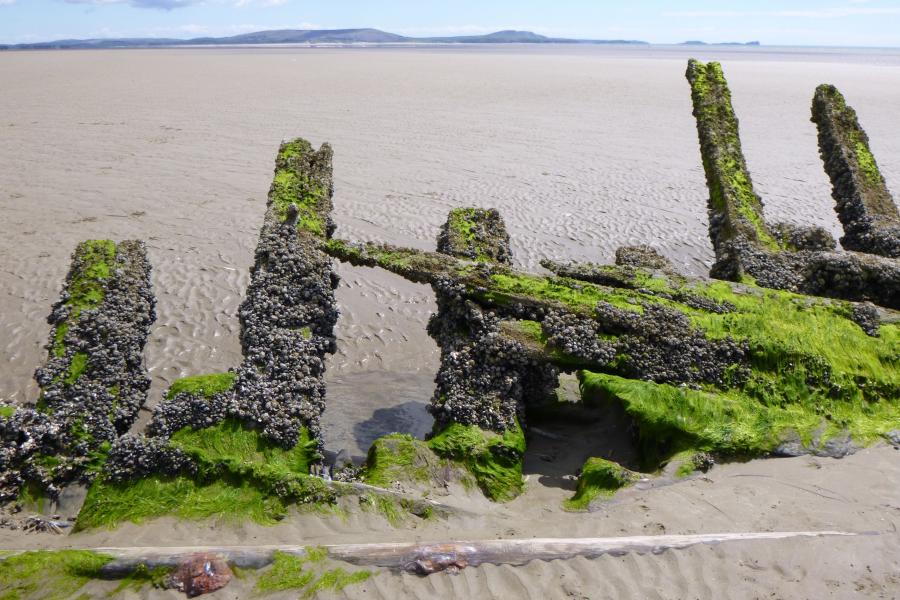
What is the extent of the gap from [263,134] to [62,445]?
17.9 meters

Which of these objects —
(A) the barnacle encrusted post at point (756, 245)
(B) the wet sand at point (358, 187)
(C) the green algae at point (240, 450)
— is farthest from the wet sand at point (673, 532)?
(B) the wet sand at point (358, 187)

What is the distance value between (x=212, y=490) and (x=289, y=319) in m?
1.32

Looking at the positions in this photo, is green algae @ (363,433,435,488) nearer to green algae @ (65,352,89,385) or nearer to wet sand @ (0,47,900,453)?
green algae @ (65,352,89,385)

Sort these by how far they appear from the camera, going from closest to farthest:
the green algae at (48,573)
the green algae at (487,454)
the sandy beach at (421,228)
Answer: the green algae at (48,573) < the sandy beach at (421,228) < the green algae at (487,454)

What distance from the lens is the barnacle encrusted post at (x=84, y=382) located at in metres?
4.44

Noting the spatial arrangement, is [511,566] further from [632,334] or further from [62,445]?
[62,445]

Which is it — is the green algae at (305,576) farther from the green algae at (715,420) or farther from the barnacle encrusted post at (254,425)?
the green algae at (715,420)

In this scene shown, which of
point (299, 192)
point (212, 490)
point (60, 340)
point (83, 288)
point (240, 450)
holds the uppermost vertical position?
point (299, 192)

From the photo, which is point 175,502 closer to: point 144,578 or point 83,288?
point 144,578

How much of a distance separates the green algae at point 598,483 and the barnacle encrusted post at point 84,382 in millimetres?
3020

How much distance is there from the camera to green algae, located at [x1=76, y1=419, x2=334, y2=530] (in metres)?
4.35

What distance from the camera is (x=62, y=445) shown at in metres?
4.48

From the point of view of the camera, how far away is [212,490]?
4473 mm

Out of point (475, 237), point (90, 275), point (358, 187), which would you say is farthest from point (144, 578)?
point (358, 187)
